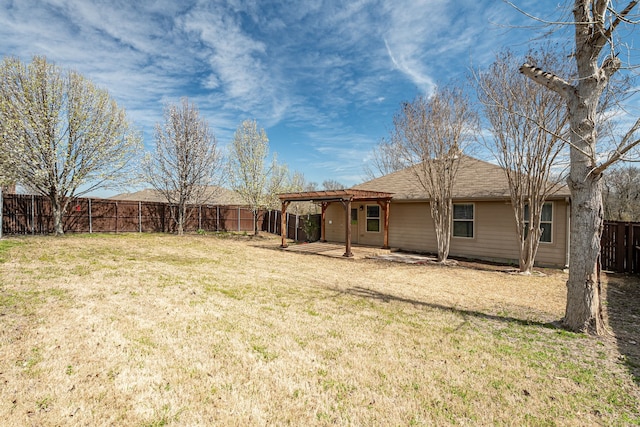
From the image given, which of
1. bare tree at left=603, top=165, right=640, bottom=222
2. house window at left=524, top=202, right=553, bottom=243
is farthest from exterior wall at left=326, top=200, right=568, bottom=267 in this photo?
bare tree at left=603, top=165, right=640, bottom=222

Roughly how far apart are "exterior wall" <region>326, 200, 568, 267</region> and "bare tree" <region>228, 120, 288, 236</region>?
674 cm

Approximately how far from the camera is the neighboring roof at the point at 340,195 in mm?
11289

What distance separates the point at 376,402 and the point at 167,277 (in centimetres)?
527

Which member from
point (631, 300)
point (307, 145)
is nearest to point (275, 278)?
point (631, 300)

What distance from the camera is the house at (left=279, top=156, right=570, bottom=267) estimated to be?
9.44 metres

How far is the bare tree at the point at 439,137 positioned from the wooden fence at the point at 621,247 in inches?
182

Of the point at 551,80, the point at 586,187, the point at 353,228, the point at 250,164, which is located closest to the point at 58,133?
the point at 250,164

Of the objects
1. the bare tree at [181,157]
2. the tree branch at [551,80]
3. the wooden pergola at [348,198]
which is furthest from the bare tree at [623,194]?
the bare tree at [181,157]

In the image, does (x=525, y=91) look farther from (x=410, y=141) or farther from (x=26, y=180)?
(x=26, y=180)

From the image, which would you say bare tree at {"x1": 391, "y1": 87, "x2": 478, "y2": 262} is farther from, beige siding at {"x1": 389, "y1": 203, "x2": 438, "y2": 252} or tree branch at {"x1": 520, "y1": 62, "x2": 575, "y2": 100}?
tree branch at {"x1": 520, "y1": 62, "x2": 575, "y2": 100}

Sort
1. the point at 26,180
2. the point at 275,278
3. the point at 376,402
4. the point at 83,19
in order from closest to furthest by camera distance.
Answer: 1. the point at 376,402
2. the point at 275,278
3. the point at 83,19
4. the point at 26,180

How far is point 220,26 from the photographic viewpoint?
8.70 meters

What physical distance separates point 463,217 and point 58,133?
17512 millimetres

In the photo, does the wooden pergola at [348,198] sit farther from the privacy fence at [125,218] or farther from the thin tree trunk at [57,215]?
the thin tree trunk at [57,215]
